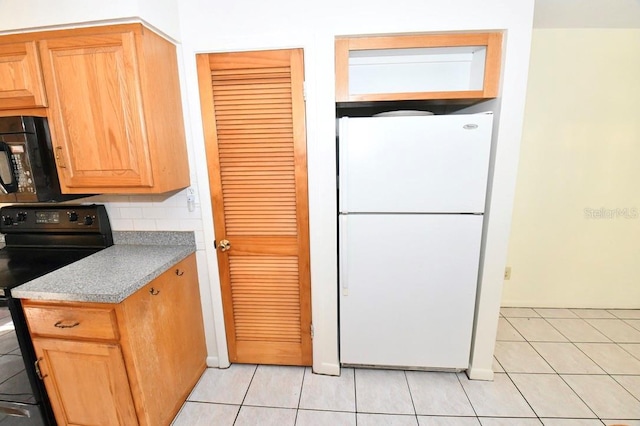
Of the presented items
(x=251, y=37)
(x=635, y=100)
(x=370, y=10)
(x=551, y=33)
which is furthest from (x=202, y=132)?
(x=635, y=100)

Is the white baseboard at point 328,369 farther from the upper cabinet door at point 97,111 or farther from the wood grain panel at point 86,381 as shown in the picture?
the upper cabinet door at point 97,111

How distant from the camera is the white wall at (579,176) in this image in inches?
82.7

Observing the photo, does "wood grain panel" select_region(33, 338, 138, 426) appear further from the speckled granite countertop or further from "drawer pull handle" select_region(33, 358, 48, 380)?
the speckled granite countertop

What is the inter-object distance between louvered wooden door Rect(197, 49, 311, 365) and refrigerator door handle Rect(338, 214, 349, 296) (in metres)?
0.21

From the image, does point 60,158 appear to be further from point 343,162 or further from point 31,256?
point 343,162

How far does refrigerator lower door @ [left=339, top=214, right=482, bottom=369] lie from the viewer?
5.16ft

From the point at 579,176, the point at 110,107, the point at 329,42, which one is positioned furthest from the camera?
the point at 579,176

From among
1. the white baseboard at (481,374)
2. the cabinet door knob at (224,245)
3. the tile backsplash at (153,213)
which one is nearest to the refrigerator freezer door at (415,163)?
the cabinet door knob at (224,245)

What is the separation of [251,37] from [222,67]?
0.74 ft

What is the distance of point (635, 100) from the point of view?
2.14m

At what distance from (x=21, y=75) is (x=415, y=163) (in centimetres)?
200

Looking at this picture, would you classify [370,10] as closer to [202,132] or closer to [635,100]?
[202,132]

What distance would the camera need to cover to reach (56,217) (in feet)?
5.48

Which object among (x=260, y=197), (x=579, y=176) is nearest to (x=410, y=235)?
(x=260, y=197)
